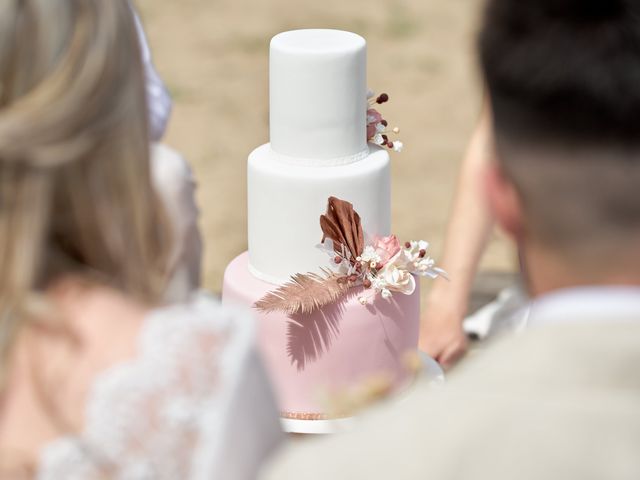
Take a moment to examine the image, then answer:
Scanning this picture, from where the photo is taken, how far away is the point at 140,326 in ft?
4.54

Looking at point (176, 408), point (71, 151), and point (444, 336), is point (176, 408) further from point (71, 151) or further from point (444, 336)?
point (444, 336)

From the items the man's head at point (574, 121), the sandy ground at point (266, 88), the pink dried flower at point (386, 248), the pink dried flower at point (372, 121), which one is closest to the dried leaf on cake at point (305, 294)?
the pink dried flower at point (386, 248)

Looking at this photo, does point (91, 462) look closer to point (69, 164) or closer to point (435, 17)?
point (69, 164)

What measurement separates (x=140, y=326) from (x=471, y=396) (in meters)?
0.40

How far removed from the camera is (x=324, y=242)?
8.84 ft

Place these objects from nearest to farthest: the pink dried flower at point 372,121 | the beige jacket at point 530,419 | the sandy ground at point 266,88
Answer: the beige jacket at point 530,419, the pink dried flower at point 372,121, the sandy ground at point 266,88

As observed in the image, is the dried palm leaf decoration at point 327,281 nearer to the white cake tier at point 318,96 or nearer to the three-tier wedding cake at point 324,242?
the three-tier wedding cake at point 324,242

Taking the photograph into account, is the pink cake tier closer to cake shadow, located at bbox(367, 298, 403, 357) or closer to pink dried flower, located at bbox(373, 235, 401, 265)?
cake shadow, located at bbox(367, 298, 403, 357)

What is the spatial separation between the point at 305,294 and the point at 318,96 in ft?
1.45

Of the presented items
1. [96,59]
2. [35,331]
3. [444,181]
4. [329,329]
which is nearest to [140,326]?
[35,331]

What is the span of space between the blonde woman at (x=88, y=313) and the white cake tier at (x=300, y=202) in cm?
127

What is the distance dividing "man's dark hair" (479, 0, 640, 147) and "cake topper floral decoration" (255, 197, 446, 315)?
1.35 metres

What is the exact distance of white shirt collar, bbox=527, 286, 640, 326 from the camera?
123 centimetres

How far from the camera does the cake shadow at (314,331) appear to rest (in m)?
2.71
